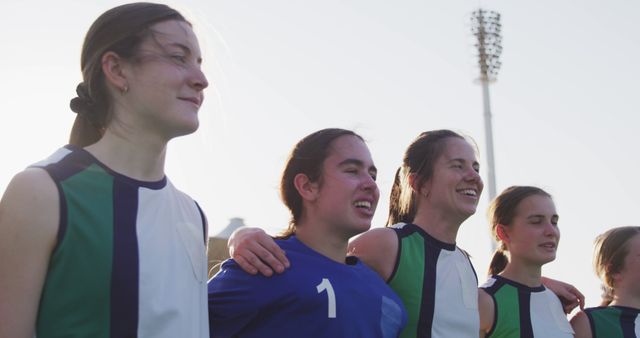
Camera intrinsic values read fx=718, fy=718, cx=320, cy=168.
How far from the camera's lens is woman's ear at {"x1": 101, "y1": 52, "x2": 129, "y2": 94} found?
243cm

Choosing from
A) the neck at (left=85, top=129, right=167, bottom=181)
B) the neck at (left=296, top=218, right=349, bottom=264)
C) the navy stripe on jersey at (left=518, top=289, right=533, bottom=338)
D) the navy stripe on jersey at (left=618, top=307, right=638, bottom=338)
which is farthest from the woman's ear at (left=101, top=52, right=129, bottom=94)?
the navy stripe on jersey at (left=618, top=307, right=638, bottom=338)

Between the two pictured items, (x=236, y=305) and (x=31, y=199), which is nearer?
(x=31, y=199)

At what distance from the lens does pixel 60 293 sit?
2.07 m

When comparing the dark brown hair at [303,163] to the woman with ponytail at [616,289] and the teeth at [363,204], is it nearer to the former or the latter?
the teeth at [363,204]

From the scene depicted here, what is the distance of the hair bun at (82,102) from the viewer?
246 cm

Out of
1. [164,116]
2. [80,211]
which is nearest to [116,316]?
[80,211]

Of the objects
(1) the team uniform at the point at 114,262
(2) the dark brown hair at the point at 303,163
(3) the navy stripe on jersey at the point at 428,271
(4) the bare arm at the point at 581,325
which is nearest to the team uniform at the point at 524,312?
(4) the bare arm at the point at 581,325

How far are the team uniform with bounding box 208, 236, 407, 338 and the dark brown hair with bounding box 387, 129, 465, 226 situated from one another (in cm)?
113

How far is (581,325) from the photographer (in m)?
4.85

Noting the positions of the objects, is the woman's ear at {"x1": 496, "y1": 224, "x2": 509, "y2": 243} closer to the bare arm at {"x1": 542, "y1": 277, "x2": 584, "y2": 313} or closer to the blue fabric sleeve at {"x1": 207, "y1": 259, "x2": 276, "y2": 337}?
the bare arm at {"x1": 542, "y1": 277, "x2": 584, "y2": 313}

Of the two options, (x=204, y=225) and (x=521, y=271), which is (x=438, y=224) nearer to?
(x=521, y=271)

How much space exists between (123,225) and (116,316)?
0.93 ft

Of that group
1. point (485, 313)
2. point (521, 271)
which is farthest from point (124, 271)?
point (521, 271)

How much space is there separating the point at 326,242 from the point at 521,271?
5.97 ft
